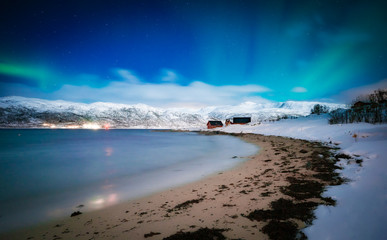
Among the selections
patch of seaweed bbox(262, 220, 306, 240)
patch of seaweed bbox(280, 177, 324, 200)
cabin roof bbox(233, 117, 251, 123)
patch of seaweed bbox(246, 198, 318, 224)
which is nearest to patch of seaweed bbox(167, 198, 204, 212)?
patch of seaweed bbox(246, 198, 318, 224)

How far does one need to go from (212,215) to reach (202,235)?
3.37ft

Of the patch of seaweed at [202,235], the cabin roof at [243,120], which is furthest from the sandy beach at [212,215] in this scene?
the cabin roof at [243,120]

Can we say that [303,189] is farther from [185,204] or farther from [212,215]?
[185,204]

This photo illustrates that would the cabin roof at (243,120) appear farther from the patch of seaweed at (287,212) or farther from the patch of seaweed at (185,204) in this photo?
the patch of seaweed at (287,212)

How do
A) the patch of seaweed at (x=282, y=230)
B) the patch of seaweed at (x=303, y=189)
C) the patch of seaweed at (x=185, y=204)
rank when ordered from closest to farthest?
the patch of seaweed at (x=282, y=230)
the patch of seaweed at (x=303, y=189)
the patch of seaweed at (x=185, y=204)

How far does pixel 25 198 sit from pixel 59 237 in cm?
541

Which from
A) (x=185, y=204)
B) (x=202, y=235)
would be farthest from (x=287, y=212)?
(x=185, y=204)

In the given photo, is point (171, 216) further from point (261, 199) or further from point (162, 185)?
point (162, 185)

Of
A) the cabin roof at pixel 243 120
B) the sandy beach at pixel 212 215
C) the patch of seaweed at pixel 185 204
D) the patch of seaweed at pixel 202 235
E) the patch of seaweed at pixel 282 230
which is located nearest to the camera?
the patch of seaweed at pixel 282 230

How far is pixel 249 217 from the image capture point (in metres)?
4.04

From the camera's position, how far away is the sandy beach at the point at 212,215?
11.8 feet

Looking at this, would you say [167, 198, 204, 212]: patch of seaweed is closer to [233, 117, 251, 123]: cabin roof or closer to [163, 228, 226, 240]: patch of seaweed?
[163, 228, 226, 240]: patch of seaweed

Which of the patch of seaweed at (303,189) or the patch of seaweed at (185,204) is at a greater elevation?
the patch of seaweed at (303,189)

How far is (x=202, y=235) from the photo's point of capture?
137 inches
